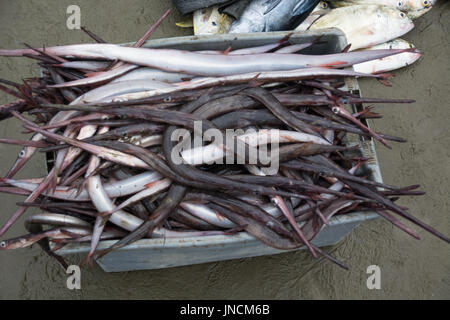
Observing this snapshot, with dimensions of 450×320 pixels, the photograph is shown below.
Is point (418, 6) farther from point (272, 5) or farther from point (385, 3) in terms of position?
point (272, 5)

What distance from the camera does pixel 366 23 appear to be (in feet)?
8.09

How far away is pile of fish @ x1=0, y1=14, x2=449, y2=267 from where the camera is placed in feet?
4.76

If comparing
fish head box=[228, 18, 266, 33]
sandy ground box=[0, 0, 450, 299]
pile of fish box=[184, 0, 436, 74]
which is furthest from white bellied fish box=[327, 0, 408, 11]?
fish head box=[228, 18, 266, 33]

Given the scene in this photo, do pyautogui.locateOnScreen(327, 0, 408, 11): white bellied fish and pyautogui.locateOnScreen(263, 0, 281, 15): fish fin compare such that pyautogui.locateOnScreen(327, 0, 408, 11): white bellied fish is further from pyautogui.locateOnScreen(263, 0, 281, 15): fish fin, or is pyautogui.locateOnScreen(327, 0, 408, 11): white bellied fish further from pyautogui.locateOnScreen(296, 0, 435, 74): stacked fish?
pyautogui.locateOnScreen(263, 0, 281, 15): fish fin

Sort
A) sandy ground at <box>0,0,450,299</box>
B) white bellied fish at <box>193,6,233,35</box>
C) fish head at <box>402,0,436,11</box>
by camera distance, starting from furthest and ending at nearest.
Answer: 1. fish head at <box>402,0,436,11</box>
2. white bellied fish at <box>193,6,233,35</box>
3. sandy ground at <box>0,0,450,299</box>

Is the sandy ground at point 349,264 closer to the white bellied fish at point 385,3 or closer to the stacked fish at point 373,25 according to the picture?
the stacked fish at point 373,25

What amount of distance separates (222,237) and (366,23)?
200 centimetres

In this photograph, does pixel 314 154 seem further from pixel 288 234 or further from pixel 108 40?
pixel 108 40

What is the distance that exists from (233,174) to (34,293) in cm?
153

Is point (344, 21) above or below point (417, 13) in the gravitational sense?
below

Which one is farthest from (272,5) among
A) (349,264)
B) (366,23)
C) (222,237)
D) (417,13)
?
(349,264)

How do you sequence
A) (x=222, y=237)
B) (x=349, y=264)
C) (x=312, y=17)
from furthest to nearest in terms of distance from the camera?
1. (x=312, y=17)
2. (x=349, y=264)
3. (x=222, y=237)
